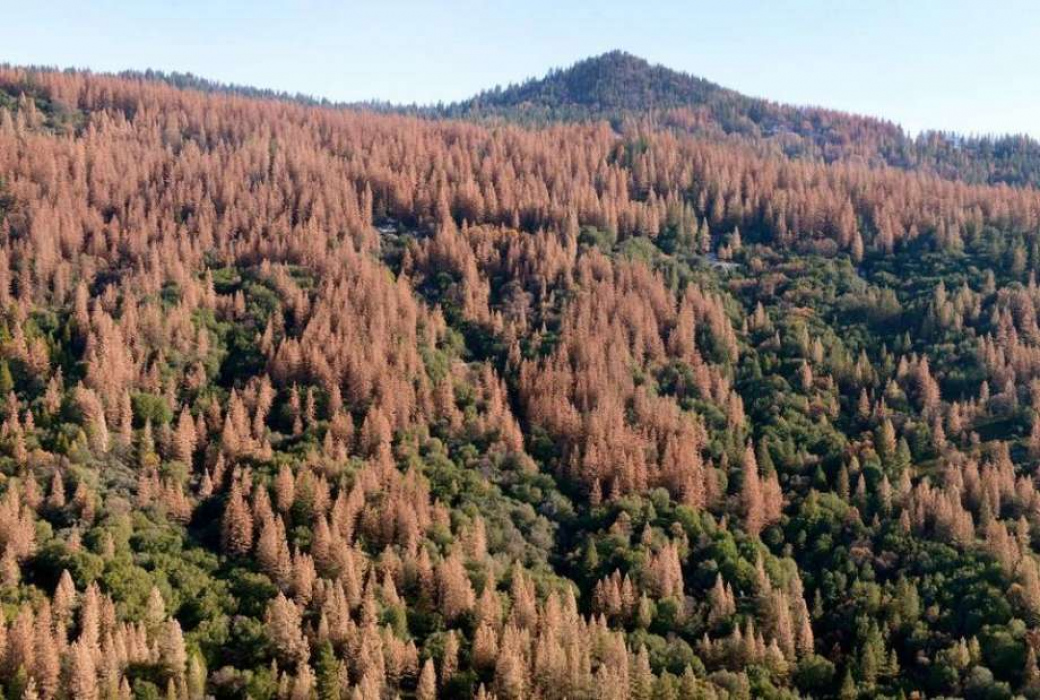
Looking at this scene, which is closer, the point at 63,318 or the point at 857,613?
the point at 857,613

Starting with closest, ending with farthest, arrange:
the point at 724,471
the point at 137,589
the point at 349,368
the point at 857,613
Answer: the point at 137,589 → the point at 857,613 → the point at 724,471 → the point at 349,368

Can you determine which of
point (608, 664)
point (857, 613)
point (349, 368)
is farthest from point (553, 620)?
point (349, 368)

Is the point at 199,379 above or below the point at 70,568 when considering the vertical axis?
above

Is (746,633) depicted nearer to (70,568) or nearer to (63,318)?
(70,568)

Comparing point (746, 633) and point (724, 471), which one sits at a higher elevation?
point (724, 471)

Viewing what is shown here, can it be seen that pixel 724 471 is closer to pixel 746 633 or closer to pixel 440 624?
pixel 746 633

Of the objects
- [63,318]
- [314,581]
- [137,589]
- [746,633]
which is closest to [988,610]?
[746,633]

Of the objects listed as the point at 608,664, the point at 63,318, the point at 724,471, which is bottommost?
the point at 608,664

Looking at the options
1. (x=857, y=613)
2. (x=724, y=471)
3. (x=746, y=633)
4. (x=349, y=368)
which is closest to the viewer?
(x=746, y=633)

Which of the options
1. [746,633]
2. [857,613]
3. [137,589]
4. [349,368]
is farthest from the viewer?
[349,368]
